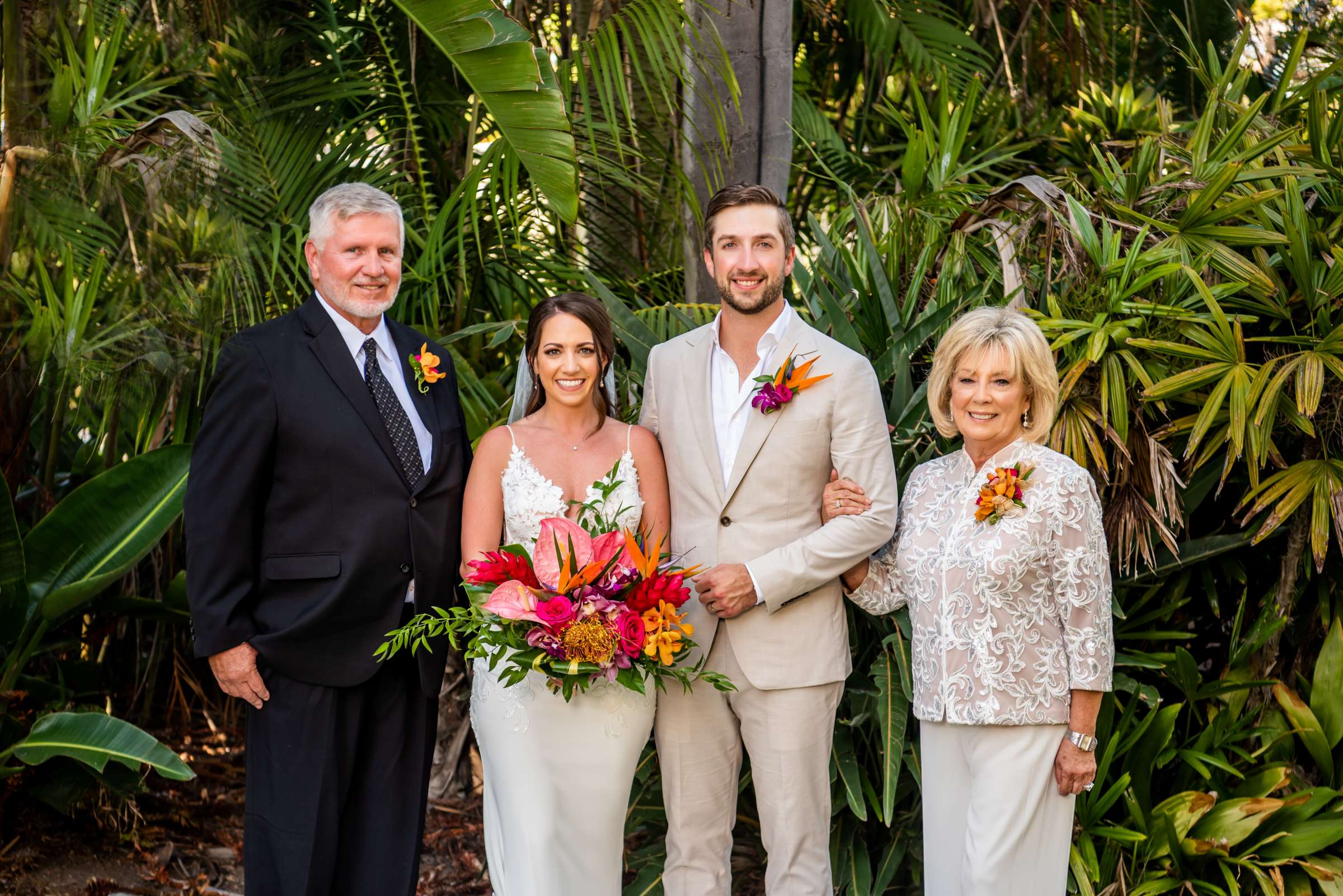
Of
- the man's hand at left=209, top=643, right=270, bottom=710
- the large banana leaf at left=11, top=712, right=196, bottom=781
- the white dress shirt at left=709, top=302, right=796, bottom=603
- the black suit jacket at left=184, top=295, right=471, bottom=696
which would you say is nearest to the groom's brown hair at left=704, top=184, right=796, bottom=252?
the white dress shirt at left=709, top=302, right=796, bottom=603

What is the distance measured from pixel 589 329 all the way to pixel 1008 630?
136cm

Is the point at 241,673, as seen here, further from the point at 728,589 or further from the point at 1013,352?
the point at 1013,352

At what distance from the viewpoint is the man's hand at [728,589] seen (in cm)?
322

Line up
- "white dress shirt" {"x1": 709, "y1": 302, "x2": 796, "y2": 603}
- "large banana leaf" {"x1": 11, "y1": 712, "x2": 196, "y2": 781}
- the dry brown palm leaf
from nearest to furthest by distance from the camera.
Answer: "white dress shirt" {"x1": 709, "y1": 302, "x2": 796, "y2": 603} → "large banana leaf" {"x1": 11, "y1": 712, "x2": 196, "y2": 781} → the dry brown palm leaf

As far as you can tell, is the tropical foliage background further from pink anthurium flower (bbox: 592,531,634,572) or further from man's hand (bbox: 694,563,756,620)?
pink anthurium flower (bbox: 592,531,634,572)

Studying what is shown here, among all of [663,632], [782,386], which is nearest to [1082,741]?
[663,632]

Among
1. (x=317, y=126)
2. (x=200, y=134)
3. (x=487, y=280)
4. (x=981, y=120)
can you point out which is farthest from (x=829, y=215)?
(x=200, y=134)

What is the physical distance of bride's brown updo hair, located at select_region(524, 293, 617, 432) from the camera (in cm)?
335

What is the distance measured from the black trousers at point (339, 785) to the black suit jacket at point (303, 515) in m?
0.12

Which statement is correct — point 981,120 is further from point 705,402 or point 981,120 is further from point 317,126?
point 705,402

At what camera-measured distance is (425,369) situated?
11.1ft

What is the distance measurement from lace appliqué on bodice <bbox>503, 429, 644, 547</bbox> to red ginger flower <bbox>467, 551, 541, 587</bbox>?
7.0 inches

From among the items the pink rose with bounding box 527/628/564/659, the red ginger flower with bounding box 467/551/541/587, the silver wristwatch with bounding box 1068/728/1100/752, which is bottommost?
the silver wristwatch with bounding box 1068/728/1100/752

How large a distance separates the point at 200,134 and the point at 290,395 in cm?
133
